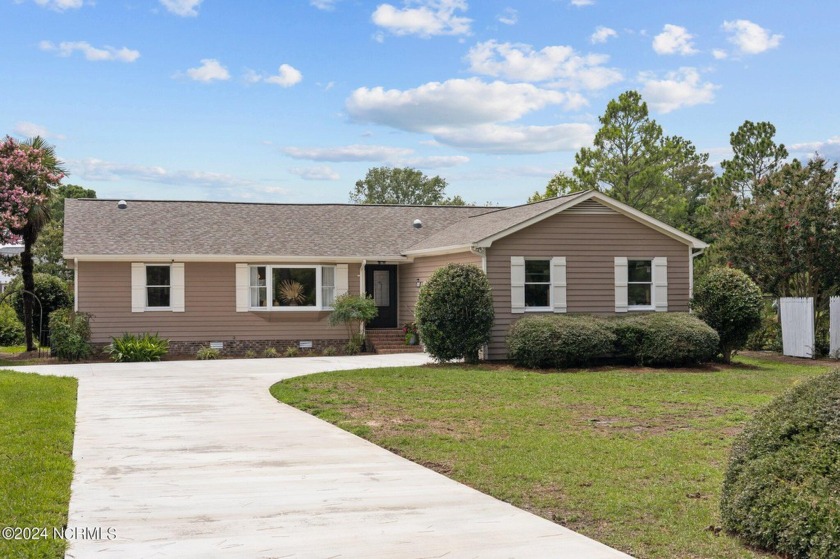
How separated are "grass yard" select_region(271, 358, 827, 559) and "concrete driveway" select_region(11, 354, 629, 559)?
0.43 metres

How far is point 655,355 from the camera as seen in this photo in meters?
19.7

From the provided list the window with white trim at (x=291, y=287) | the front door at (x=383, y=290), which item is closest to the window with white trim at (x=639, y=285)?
the front door at (x=383, y=290)

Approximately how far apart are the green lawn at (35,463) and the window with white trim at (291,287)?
1057 centimetres

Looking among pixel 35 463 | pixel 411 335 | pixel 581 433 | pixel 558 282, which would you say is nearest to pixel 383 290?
pixel 411 335

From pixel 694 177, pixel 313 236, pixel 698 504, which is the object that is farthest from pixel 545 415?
pixel 694 177

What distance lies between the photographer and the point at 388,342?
25.2 meters

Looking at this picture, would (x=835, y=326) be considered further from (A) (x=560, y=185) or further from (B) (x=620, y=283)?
(A) (x=560, y=185)

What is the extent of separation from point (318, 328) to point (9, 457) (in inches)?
661

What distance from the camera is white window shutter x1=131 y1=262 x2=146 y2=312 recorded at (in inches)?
934

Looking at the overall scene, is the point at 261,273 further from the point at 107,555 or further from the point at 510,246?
the point at 107,555

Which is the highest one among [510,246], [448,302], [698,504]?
[510,246]

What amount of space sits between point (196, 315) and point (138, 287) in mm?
1756

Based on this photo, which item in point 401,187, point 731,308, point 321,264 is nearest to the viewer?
point 731,308

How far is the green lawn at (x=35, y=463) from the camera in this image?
599 centimetres
